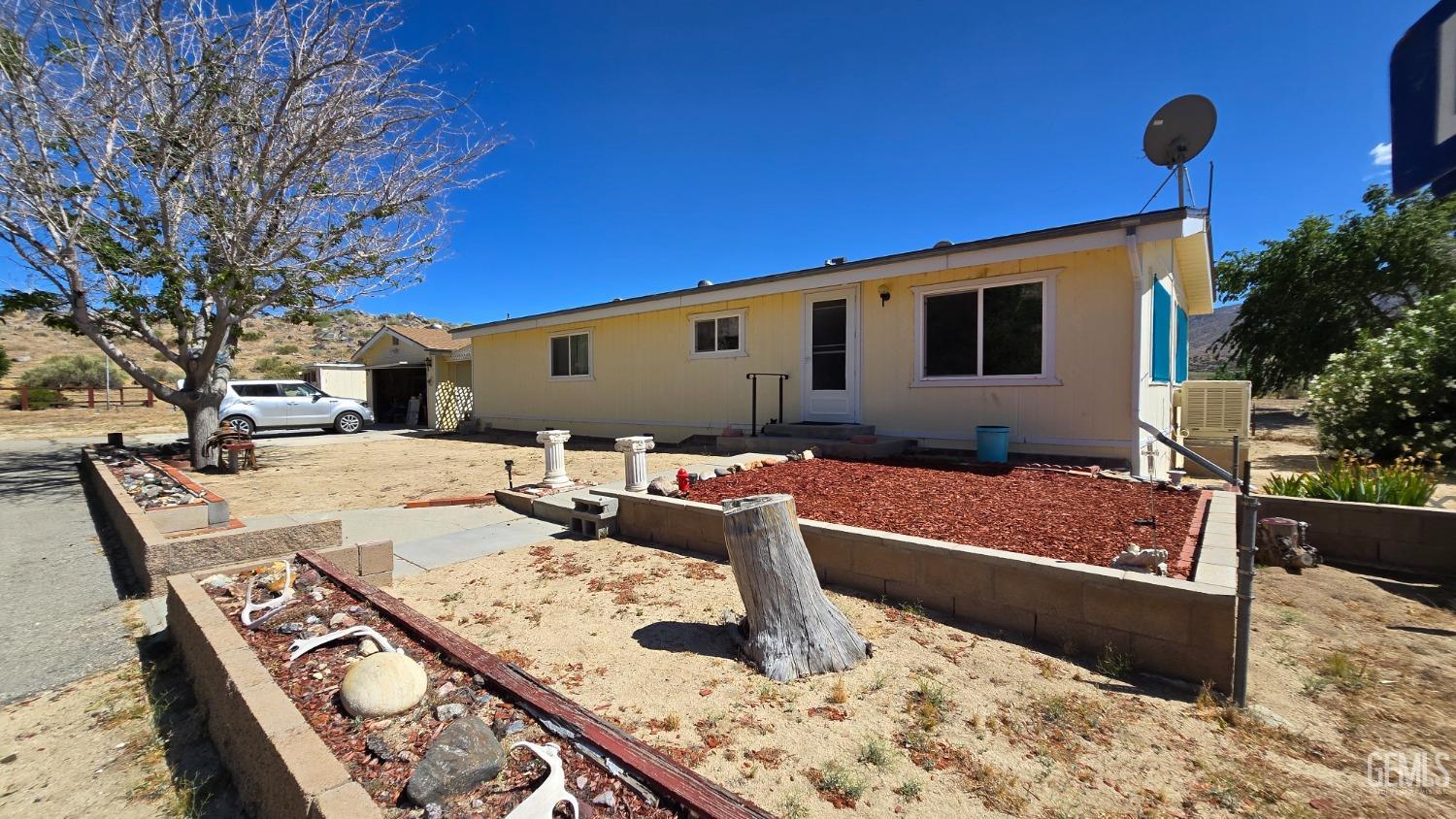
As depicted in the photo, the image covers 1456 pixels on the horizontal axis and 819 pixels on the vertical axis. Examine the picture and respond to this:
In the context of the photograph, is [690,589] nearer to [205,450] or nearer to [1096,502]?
[1096,502]

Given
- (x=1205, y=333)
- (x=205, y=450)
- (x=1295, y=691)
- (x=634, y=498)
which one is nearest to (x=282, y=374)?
(x=205, y=450)

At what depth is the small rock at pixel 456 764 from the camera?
1.83 metres

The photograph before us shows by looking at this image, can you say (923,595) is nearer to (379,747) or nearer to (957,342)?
(379,747)

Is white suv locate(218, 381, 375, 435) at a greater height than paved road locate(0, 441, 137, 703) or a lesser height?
greater

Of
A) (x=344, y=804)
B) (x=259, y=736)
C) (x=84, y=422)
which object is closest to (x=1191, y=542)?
(x=344, y=804)

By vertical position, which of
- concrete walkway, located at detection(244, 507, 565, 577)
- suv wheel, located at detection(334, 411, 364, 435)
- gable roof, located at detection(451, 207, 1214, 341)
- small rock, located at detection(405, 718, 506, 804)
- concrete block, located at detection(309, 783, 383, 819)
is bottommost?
concrete walkway, located at detection(244, 507, 565, 577)

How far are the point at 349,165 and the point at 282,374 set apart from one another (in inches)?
1173

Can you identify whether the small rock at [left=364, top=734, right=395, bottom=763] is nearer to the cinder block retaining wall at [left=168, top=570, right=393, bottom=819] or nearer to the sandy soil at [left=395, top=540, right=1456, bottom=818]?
the cinder block retaining wall at [left=168, top=570, right=393, bottom=819]

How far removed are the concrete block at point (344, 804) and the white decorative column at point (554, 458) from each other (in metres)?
5.74

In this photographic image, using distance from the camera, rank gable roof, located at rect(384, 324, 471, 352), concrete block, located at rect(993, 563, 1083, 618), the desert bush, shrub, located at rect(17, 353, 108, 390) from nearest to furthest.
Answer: concrete block, located at rect(993, 563, 1083, 618) < gable roof, located at rect(384, 324, 471, 352) < shrub, located at rect(17, 353, 108, 390) < the desert bush

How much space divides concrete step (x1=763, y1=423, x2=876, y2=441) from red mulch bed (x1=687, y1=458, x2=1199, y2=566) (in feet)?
5.07

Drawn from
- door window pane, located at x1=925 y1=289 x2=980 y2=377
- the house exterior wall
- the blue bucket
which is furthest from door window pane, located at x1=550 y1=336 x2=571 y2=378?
the blue bucket

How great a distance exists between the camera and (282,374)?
32906 millimetres

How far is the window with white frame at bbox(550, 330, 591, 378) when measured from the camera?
1391cm
